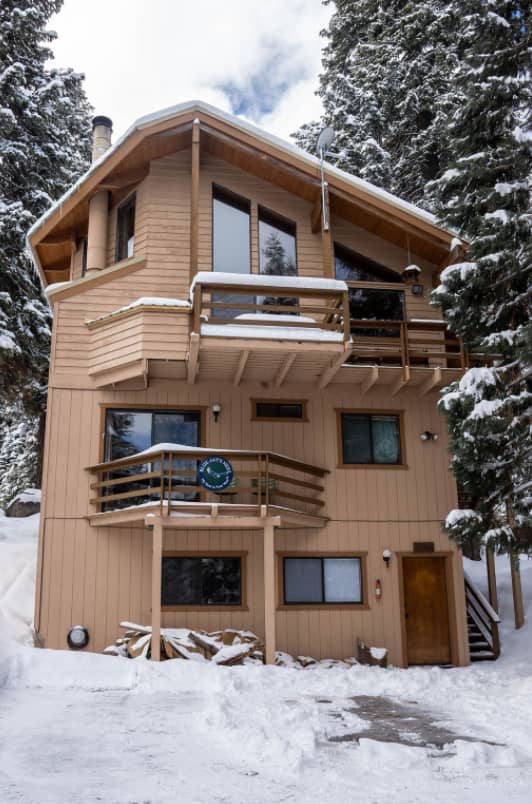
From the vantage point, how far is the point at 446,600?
14.7 meters

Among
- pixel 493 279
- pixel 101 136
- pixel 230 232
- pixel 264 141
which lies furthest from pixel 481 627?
pixel 101 136

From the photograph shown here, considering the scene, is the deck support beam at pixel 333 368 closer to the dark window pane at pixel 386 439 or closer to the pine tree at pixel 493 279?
the dark window pane at pixel 386 439

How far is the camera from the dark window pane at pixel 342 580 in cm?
1422

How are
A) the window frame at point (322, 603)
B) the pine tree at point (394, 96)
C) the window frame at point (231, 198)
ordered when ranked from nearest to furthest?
the window frame at point (322, 603), the window frame at point (231, 198), the pine tree at point (394, 96)

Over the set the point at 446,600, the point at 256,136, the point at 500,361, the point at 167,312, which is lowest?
the point at 446,600

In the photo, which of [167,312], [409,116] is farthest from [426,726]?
[409,116]

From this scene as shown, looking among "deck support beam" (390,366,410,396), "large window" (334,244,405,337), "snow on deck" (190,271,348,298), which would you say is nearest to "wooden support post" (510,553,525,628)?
"deck support beam" (390,366,410,396)

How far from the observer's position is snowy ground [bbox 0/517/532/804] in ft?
17.9

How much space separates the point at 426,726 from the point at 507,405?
17.7 ft

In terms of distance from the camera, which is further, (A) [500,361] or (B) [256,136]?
(B) [256,136]

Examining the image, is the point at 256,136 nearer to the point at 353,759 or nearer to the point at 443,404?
the point at 443,404

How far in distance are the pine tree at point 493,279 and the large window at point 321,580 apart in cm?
305

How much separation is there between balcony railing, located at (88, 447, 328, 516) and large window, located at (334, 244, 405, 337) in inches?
141

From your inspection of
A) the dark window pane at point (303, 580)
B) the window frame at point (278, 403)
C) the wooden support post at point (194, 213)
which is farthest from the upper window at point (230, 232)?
the dark window pane at point (303, 580)
